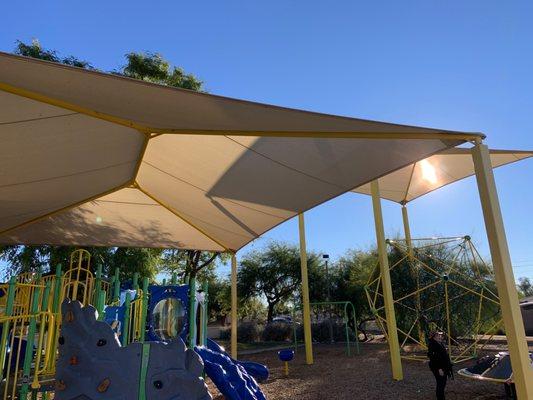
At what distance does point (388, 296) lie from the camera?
24.7ft

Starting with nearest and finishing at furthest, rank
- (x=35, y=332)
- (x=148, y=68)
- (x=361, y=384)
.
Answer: (x=35, y=332)
(x=361, y=384)
(x=148, y=68)

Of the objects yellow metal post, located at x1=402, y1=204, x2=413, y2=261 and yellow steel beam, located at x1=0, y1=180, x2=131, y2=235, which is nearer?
yellow steel beam, located at x1=0, y1=180, x2=131, y2=235

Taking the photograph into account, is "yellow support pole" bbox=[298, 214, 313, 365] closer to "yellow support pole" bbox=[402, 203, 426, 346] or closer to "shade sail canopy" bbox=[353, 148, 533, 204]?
"shade sail canopy" bbox=[353, 148, 533, 204]

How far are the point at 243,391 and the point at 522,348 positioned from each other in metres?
3.74

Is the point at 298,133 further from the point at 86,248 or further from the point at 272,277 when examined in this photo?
the point at 272,277

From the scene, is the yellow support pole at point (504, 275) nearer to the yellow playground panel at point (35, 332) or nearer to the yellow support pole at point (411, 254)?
the yellow playground panel at point (35, 332)

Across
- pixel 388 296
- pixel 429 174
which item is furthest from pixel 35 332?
pixel 429 174

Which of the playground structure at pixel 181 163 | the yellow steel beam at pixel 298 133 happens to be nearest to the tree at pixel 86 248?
the playground structure at pixel 181 163

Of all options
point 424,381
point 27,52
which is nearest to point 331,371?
point 424,381

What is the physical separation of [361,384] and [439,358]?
183 centimetres

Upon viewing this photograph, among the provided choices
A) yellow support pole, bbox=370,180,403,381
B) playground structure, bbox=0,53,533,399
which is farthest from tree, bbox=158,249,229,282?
yellow support pole, bbox=370,180,403,381

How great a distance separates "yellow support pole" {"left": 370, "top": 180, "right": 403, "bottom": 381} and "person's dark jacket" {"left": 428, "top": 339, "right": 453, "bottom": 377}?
1.36m

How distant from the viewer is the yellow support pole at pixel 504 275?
340 cm

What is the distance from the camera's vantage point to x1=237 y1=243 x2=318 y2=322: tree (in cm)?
2391
